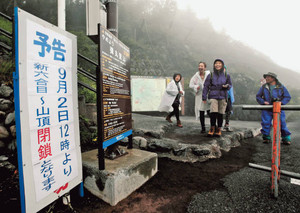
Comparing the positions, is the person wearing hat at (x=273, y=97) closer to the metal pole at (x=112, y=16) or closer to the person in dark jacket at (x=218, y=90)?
the person in dark jacket at (x=218, y=90)

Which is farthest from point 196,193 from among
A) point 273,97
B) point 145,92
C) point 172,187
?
point 145,92

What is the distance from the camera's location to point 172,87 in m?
5.48

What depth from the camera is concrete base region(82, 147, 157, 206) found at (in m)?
1.92

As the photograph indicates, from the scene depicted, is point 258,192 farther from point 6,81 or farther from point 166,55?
point 166,55

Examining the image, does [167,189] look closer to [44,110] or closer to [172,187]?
[172,187]

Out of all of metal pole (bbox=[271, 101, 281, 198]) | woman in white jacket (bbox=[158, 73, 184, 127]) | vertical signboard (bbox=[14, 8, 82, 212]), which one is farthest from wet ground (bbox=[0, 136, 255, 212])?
woman in white jacket (bbox=[158, 73, 184, 127])

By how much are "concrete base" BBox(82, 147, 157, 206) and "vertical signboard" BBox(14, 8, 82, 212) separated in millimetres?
252

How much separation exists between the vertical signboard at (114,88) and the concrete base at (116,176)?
328 millimetres

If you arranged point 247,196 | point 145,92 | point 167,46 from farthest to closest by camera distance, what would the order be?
1. point 167,46
2. point 145,92
3. point 247,196

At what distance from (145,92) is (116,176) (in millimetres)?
7598

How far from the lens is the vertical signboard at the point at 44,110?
1.32 metres

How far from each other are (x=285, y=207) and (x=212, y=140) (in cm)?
215

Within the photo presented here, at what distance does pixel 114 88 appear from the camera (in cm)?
226

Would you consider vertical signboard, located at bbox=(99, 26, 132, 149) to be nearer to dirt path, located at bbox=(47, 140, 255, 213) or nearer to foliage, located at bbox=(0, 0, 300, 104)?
dirt path, located at bbox=(47, 140, 255, 213)
